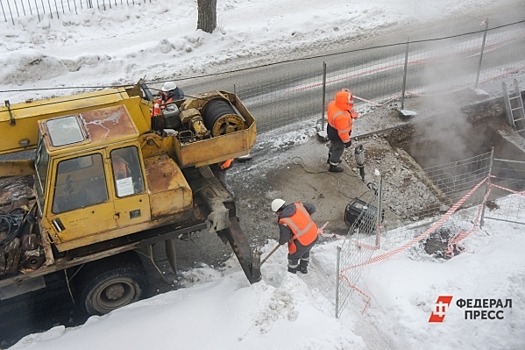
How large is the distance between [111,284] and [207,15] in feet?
34.6

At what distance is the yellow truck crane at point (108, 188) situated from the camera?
7324 millimetres

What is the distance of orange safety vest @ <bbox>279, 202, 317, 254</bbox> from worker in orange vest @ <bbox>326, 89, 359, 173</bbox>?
3.02 m

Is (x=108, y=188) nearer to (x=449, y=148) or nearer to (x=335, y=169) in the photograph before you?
(x=335, y=169)

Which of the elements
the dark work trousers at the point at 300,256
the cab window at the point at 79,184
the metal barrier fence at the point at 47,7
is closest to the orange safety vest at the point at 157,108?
the cab window at the point at 79,184

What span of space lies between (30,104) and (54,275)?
97.1 inches

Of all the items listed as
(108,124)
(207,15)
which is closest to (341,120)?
(108,124)

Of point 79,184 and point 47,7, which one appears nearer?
point 79,184

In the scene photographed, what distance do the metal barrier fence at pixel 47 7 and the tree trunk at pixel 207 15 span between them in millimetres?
2956

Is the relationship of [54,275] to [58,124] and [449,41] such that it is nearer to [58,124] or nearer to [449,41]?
[58,124]

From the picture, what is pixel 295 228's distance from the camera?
815cm

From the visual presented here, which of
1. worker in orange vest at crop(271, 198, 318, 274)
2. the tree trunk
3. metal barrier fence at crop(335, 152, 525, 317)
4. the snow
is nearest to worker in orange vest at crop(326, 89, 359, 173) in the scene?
metal barrier fence at crop(335, 152, 525, 317)

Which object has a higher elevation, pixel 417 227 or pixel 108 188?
pixel 108 188

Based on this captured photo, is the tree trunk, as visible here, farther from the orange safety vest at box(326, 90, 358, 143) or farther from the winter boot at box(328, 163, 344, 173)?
the winter boot at box(328, 163, 344, 173)

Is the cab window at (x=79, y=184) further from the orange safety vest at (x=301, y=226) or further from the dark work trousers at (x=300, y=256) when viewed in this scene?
the dark work trousers at (x=300, y=256)
